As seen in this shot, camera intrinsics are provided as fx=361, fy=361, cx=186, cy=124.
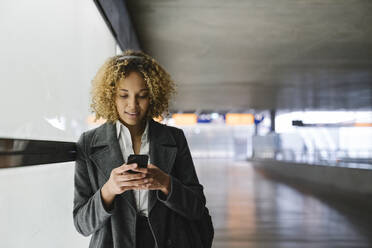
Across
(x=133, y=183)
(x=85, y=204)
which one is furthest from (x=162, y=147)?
(x=85, y=204)

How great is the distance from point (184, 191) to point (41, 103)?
1.16 meters

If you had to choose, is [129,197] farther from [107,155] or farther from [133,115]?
[133,115]

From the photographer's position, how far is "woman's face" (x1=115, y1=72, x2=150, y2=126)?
1.64 m

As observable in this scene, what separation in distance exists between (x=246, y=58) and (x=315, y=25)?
128 inches

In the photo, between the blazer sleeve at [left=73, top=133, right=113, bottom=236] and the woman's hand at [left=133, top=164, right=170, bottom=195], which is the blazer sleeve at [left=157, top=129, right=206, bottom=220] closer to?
the woman's hand at [left=133, top=164, right=170, bottom=195]

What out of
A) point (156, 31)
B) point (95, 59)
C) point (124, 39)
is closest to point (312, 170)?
point (156, 31)

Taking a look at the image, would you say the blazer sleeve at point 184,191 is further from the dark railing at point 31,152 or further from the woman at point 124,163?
the dark railing at point 31,152

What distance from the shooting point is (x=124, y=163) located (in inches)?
63.5

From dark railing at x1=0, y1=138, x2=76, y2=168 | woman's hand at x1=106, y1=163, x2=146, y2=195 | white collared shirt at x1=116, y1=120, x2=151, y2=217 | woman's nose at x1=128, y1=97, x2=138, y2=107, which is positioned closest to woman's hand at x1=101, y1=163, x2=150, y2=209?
woman's hand at x1=106, y1=163, x2=146, y2=195

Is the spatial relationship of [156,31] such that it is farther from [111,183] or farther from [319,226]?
[111,183]

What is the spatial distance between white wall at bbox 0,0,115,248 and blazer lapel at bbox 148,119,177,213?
653 millimetres

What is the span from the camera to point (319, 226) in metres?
6.40

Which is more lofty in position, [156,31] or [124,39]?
[156,31]

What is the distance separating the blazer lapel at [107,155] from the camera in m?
1.59
